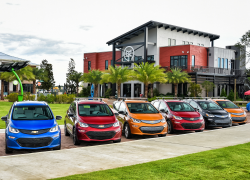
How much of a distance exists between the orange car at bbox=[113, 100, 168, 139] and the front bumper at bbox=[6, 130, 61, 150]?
3.64 meters

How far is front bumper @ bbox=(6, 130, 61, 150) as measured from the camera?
8766 mm

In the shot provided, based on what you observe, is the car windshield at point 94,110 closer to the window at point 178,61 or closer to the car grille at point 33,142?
the car grille at point 33,142

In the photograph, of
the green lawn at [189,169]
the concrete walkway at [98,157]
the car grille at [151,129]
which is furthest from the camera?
the car grille at [151,129]

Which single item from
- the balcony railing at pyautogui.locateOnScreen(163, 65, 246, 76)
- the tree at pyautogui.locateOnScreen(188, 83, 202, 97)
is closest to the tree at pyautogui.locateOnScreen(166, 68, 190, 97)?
the tree at pyautogui.locateOnScreen(188, 83, 202, 97)

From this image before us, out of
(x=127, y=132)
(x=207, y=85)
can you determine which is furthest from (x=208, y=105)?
(x=207, y=85)

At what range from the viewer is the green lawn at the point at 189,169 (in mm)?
6223

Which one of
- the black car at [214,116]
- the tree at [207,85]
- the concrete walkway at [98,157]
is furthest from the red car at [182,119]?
the tree at [207,85]

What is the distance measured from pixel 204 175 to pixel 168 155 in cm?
219

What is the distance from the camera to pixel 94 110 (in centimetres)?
1205

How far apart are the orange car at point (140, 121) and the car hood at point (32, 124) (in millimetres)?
3354

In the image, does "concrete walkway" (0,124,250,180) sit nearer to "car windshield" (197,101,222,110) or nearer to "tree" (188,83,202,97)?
"car windshield" (197,101,222,110)

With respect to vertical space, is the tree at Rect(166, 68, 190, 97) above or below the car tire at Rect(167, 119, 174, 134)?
above

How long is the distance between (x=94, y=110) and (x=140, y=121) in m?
1.97

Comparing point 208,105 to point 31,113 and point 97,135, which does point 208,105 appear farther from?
point 31,113
